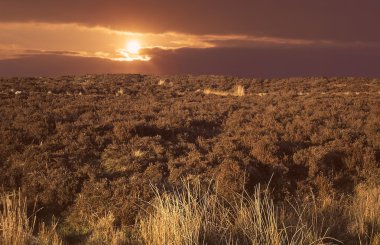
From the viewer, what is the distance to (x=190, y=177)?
32.4 ft

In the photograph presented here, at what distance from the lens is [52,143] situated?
1213 centimetres

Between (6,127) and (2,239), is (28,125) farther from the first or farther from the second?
(2,239)

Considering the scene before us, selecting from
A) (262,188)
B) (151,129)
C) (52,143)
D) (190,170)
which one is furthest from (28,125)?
(262,188)

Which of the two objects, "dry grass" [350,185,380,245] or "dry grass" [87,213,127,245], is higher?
"dry grass" [350,185,380,245]

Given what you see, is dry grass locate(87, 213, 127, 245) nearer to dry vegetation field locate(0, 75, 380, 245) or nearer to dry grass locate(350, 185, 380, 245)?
dry vegetation field locate(0, 75, 380, 245)

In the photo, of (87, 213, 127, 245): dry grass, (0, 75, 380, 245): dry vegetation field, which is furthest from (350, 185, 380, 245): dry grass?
(87, 213, 127, 245): dry grass

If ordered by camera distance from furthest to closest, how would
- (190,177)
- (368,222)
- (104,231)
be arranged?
(190,177) → (104,231) → (368,222)

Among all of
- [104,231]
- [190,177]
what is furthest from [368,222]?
[190,177]

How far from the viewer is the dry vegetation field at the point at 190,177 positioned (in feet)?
18.2

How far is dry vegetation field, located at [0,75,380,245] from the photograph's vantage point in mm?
5547

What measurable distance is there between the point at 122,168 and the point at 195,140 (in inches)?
145

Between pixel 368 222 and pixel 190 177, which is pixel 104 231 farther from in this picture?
pixel 368 222

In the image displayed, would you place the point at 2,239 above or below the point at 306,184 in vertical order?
above

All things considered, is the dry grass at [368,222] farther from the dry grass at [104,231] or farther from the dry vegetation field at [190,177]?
the dry grass at [104,231]
